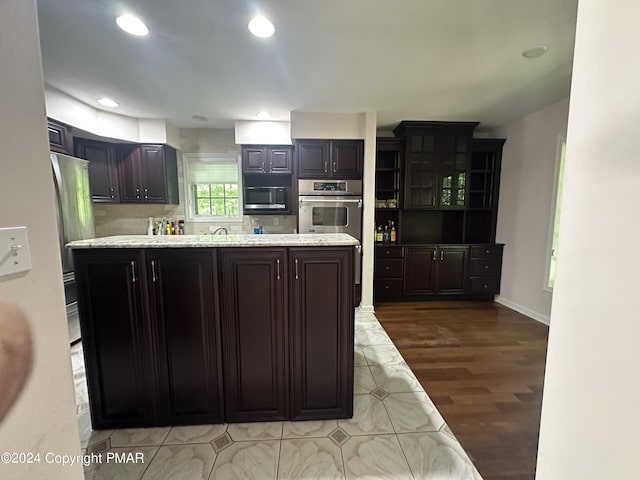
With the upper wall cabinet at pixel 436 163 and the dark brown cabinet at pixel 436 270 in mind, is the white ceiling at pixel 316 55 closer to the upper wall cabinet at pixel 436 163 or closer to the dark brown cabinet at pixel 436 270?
the upper wall cabinet at pixel 436 163

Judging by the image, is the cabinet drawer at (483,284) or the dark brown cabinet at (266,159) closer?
the dark brown cabinet at (266,159)

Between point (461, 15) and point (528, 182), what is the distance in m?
2.71

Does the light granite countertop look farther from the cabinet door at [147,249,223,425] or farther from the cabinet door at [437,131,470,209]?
the cabinet door at [437,131,470,209]

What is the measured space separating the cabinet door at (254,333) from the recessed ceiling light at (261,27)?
154 cm

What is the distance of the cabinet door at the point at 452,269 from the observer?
382cm

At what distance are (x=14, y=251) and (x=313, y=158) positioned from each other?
3.14m

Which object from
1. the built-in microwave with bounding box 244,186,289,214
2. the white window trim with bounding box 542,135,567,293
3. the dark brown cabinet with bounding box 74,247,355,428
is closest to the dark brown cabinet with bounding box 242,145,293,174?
the built-in microwave with bounding box 244,186,289,214

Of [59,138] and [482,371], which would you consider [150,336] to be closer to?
[482,371]

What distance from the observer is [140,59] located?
84.6 inches

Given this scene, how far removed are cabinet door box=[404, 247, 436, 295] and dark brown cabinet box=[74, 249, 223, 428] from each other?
2987 millimetres

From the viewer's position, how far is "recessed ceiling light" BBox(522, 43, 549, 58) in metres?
2.01

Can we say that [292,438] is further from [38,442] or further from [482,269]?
[482,269]

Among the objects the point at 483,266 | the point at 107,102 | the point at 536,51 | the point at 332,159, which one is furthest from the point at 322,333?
the point at 107,102

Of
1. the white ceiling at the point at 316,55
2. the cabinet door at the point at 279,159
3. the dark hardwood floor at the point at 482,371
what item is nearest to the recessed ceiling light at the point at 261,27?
the white ceiling at the point at 316,55
